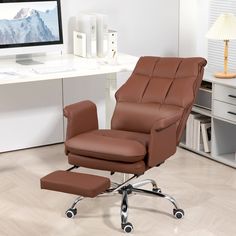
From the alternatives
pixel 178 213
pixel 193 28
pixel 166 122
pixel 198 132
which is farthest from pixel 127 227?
pixel 193 28

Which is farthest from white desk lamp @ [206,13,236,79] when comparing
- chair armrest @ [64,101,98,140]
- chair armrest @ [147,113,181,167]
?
chair armrest @ [64,101,98,140]

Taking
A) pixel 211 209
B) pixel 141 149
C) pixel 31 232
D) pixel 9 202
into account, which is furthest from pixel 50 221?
pixel 211 209

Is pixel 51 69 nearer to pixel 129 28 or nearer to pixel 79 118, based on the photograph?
pixel 79 118

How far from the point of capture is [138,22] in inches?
188

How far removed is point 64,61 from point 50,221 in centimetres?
139

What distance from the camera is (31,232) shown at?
309 centimetres

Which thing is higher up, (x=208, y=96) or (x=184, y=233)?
(x=208, y=96)

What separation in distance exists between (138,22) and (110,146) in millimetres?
1908

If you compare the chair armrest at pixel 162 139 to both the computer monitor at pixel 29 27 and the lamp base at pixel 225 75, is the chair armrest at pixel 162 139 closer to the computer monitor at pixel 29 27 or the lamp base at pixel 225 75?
the lamp base at pixel 225 75

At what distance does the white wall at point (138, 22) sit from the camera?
452 centimetres

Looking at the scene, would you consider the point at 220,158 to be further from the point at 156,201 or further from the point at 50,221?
the point at 50,221

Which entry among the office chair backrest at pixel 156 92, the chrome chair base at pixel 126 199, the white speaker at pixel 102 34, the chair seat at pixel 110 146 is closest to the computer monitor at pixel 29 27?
the white speaker at pixel 102 34

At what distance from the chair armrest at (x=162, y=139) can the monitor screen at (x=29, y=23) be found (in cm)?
137

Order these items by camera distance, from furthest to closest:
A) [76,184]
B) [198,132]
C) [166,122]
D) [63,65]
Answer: [198,132] → [63,65] → [166,122] → [76,184]
